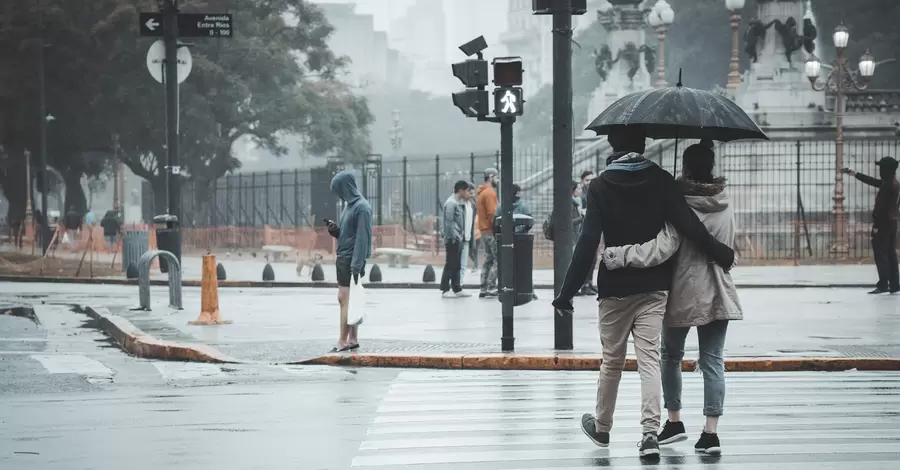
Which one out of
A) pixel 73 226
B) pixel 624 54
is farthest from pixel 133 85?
pixel 624 54

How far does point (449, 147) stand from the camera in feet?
484

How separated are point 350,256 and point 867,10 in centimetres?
5390

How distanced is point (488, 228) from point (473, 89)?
998cm

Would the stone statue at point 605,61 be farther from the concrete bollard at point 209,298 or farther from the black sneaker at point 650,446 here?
the black sneaker at point 650,446

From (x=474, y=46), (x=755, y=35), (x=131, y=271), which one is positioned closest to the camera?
(x=474, y=46)

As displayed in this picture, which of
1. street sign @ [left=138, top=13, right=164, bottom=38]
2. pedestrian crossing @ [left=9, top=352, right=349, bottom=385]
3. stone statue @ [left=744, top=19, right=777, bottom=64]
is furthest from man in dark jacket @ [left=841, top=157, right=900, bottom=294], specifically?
stone statue @ [left=744, top=19, right=777, bottom=64]

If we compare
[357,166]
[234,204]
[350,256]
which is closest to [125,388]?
[350,256]

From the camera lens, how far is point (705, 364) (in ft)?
29.4

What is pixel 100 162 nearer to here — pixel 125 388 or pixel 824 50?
pixel 824 50

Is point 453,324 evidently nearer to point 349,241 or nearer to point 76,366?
point 349,241

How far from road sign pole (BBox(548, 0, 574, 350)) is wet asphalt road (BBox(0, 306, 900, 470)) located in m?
1.48

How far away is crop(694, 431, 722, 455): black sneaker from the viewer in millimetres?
8820

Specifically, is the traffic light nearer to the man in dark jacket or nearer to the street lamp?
the man in dark jacket

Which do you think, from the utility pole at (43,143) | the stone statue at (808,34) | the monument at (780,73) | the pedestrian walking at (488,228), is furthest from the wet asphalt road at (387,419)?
the utility pole at (43,143)
